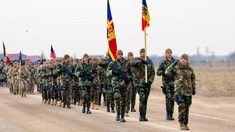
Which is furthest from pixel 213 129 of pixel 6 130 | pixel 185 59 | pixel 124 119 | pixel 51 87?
pixel 51 87

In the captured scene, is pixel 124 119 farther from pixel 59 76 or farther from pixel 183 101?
pixel 59 76

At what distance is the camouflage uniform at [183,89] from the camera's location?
11305mm

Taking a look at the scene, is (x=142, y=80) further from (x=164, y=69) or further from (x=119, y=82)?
(x=164, y=69)

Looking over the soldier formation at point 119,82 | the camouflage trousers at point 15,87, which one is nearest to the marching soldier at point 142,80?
the soldier formation at point 119,82

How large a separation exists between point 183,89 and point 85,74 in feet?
18.9

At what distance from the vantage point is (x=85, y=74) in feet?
53.7

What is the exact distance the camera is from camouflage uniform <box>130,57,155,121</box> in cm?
1320

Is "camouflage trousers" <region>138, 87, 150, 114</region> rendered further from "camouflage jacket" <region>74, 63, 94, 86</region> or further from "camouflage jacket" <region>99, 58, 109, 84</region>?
"camouflage jacket" <region>99, 58, 109, 84</region>

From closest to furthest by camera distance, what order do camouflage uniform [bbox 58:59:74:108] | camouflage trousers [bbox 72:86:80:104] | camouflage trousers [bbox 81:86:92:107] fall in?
camouflage trousers [bbox 81:86:92:107] → camouflage uniform [bbox 58:59:74:108] → camouflage trousers [bbox 72:86:80:104]

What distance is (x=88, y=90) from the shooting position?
16406 mm

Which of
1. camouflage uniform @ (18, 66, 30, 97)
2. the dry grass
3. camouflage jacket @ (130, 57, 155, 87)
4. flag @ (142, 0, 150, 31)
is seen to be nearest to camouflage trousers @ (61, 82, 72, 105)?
flag @ (142, 0, 150, 31)

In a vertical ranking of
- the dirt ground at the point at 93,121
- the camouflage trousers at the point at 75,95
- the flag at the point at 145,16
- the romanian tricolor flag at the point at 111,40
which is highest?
the flag at the point at 145,16

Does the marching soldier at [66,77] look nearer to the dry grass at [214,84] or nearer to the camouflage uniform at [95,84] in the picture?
the camouflage uniform at [95,84]

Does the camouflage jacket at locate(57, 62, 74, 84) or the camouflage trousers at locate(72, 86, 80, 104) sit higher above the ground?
the camouflage jacket at locate(57, 62, 74, 84)
